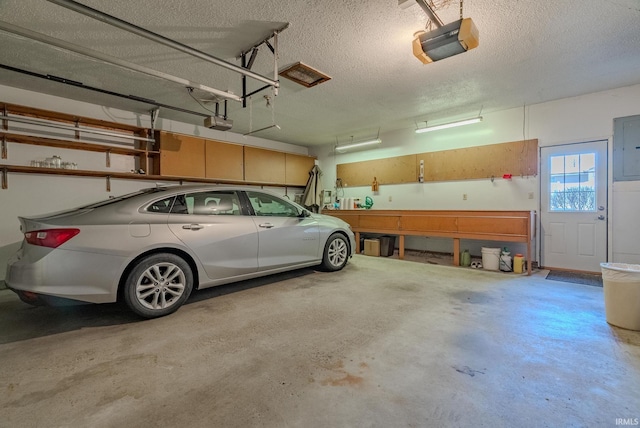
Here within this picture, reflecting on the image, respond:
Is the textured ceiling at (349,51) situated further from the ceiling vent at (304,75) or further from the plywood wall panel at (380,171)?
the plywood wall panel at (380,171)

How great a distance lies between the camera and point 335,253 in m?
4.27

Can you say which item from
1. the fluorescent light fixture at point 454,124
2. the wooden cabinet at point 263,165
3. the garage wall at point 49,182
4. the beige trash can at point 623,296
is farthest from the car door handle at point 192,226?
the fluorescent light fixture at point 454,124

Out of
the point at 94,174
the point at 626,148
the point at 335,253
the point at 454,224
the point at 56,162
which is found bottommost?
the point at 335,253

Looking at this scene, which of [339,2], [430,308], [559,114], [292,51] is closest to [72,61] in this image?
[292,51]

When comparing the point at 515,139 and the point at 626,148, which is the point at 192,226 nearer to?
the point at 515,139

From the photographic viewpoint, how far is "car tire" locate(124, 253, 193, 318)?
2439 mm

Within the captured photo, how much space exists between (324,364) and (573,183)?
4971 millimetres

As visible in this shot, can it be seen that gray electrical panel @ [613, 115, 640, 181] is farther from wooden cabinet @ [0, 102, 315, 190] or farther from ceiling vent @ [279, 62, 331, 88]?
wooden cabinet @ [0, 102, 315, 190]

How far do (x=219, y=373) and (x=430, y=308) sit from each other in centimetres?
201

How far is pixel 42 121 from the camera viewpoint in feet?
12.4

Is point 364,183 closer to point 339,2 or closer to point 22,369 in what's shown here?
point 339,2

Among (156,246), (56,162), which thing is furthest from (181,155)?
(156,246)

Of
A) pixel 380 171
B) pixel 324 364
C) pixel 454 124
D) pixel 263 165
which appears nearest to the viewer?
pixel 324 364

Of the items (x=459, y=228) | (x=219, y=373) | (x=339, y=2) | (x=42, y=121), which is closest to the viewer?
(x=219, y=373)
